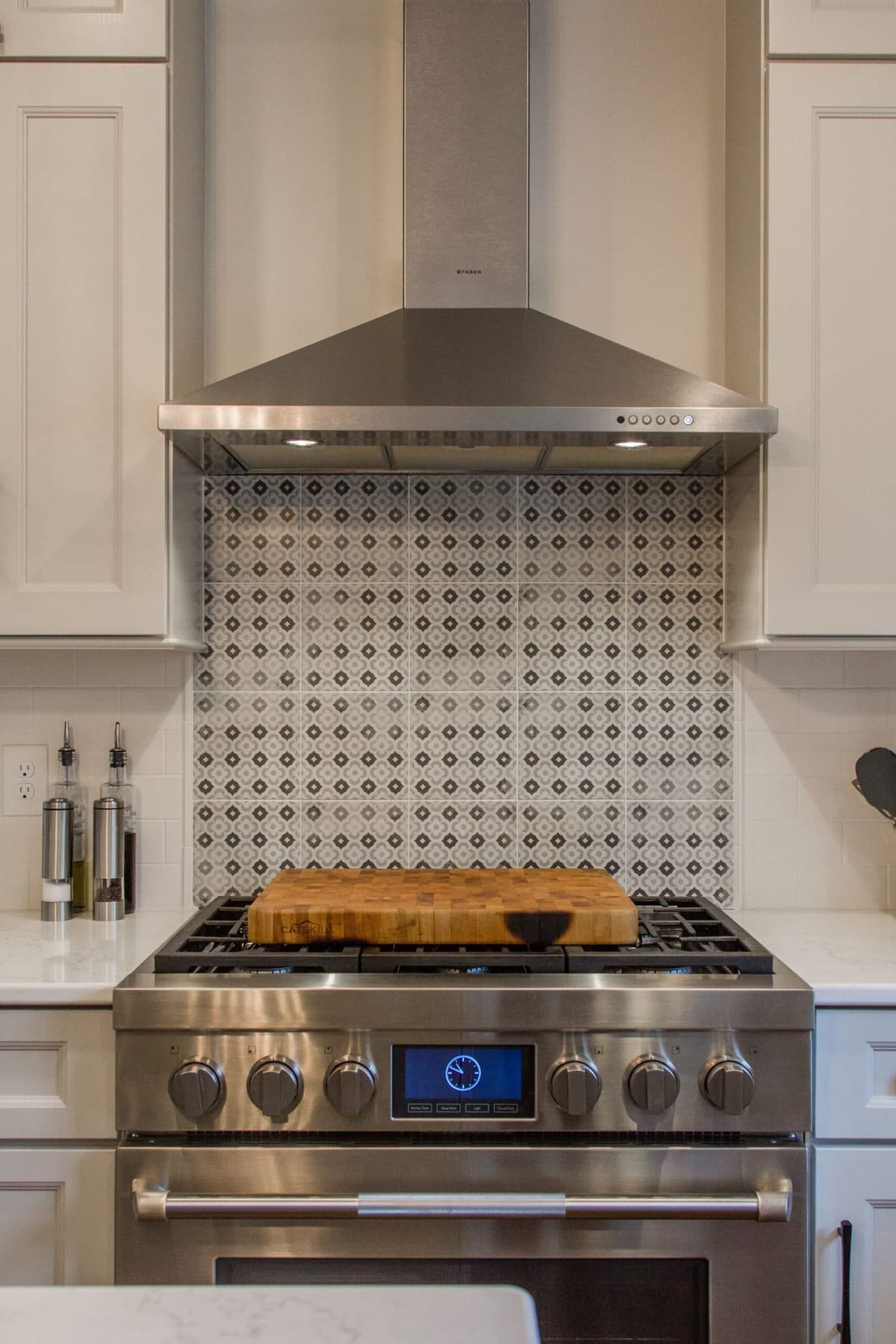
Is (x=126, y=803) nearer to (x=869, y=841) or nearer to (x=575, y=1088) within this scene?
(x=575, y=1088)

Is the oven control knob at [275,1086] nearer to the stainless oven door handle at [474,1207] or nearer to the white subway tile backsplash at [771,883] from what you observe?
the stainless oven door handle at [474,1207]

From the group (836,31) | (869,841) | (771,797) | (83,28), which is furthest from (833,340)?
A: (83,28)

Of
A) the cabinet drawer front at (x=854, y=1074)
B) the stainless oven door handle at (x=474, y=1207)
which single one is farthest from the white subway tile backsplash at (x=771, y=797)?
the stainless oven door handle at (x=474, y=1207)

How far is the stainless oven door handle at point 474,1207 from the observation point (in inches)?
59.0

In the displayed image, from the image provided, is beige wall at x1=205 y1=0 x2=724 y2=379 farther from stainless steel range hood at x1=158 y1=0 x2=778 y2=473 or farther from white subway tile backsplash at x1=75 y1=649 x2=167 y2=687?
white subway tile backsplash at x1=75 y1=649 x2=167 y2=687

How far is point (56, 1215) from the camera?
1.61m

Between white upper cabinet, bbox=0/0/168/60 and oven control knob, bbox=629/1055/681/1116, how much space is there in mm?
1933

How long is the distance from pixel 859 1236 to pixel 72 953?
1378 mm

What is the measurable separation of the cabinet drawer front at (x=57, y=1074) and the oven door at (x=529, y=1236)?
0.09m

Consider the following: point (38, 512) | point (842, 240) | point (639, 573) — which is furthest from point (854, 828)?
point (38, 512)

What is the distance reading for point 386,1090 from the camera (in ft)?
5.12

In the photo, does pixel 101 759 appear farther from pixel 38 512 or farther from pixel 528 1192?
pixel 528 1192

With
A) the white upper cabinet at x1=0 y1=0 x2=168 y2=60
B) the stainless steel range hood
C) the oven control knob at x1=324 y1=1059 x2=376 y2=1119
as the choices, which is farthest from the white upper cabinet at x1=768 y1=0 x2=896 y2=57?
the oven control knob at x1=324 y1=1059 x2=376 y2=1119

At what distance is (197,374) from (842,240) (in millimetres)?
1263
